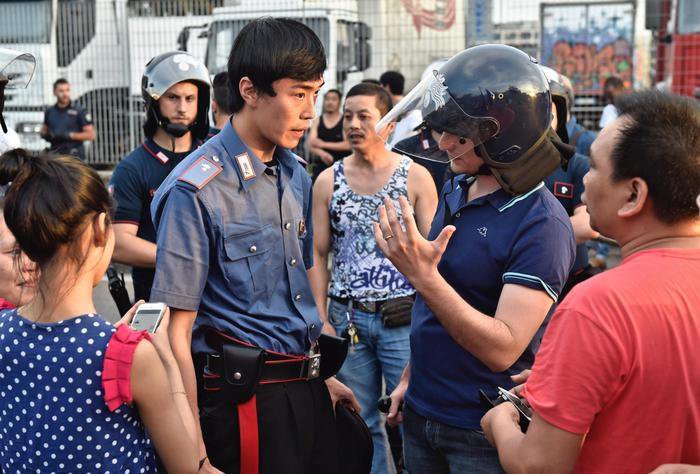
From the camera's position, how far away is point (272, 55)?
118 inches

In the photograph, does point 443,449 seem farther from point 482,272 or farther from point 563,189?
point 563,189

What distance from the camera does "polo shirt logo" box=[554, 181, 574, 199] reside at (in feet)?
15.1

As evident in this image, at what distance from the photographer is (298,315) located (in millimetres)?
3104

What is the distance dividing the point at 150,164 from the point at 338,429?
76.3 inches

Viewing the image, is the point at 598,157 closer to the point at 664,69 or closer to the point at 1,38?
the point at 664,69

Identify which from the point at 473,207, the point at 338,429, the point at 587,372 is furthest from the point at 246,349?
the point at 587,372

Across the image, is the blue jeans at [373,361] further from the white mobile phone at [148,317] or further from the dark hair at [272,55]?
the white mobile phone at [148,317]

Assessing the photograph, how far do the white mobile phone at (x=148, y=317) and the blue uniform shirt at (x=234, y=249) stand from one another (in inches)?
14.4

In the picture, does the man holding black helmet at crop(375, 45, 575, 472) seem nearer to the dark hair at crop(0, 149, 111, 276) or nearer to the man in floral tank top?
the dark hair at crop(0, 149, 111, 276)

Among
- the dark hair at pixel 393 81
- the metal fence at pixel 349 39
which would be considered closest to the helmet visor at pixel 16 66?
the dark hair at pixel 393 81

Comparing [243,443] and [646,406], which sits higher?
[646,406]

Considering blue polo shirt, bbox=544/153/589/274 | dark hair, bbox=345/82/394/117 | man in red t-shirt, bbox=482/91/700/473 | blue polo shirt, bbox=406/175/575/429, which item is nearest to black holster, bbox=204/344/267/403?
blue polo shirt, bbox=406/175/575/429

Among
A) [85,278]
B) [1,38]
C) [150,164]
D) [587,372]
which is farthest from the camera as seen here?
[1,38]

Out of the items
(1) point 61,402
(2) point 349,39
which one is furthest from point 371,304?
(2) point 349,39
